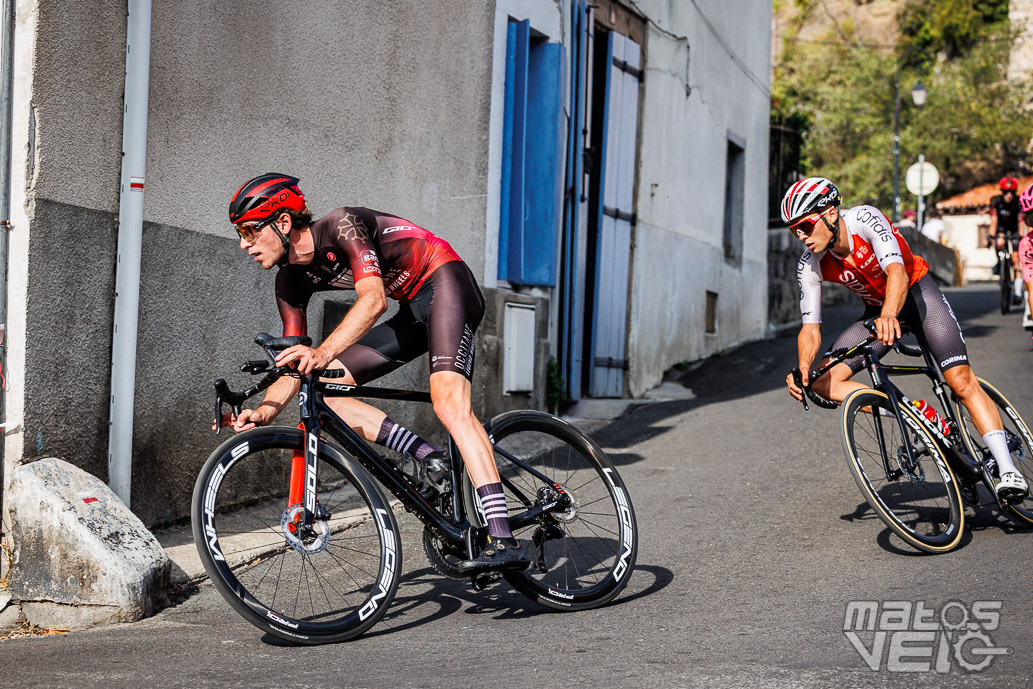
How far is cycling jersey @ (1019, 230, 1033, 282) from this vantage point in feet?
24.5

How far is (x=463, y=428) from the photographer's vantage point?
4.35 m

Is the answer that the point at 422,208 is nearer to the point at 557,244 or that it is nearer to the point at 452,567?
the point at 557,244

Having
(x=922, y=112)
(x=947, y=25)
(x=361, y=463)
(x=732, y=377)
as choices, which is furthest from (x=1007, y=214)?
(x=947, y=25)

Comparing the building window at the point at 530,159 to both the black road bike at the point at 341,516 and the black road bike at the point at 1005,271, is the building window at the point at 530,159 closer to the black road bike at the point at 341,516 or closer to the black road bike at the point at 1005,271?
the black road bike at the point at 341,516

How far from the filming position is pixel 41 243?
490cm

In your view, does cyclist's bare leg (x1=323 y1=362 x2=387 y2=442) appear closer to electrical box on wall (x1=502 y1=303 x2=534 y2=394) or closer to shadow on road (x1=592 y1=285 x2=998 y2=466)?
shadow on road (x1=592 y1=285 x2=998 y2=466)

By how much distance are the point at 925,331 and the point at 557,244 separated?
14.2 ft

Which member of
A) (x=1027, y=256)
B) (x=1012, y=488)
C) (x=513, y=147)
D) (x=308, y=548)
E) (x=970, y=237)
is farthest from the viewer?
(x=970, y=237)

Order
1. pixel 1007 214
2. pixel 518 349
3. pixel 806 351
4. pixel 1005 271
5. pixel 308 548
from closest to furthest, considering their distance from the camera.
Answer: pixel 308 548, pixel 806 351, pixel 518 349, pixel 1007 214, pixel 1005 271

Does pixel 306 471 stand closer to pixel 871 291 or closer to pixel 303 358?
pixel 303 358

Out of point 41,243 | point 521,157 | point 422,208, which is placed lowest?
point 41,243

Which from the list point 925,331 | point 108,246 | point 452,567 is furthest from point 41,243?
point 925,331

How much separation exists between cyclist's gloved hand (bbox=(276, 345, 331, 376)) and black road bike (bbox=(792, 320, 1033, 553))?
8.37ft

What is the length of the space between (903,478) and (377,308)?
288 cm
